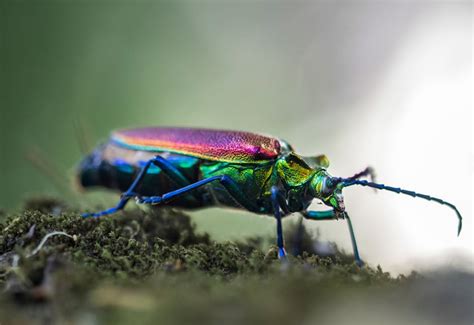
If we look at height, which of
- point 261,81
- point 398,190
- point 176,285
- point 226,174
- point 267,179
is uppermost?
point 261,81

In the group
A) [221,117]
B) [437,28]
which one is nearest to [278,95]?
[221,117]

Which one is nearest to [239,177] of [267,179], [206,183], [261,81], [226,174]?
[226,174]

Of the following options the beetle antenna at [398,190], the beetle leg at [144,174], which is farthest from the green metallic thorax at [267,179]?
the beetle antenna at [398,190]

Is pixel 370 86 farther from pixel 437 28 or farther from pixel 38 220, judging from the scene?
pixel 38 220

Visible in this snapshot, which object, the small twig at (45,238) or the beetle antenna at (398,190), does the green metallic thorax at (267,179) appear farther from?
the small twig at (45,238)

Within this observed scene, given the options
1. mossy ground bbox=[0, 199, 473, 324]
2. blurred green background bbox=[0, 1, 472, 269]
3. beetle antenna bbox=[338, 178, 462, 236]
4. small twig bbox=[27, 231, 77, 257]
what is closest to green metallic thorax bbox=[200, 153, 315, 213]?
beetle antenna bbox=[338, 178, 462, 236]

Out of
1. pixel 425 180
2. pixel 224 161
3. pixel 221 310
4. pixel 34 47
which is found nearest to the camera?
pixel 221 310

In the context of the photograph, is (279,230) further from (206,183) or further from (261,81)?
(261,81)
